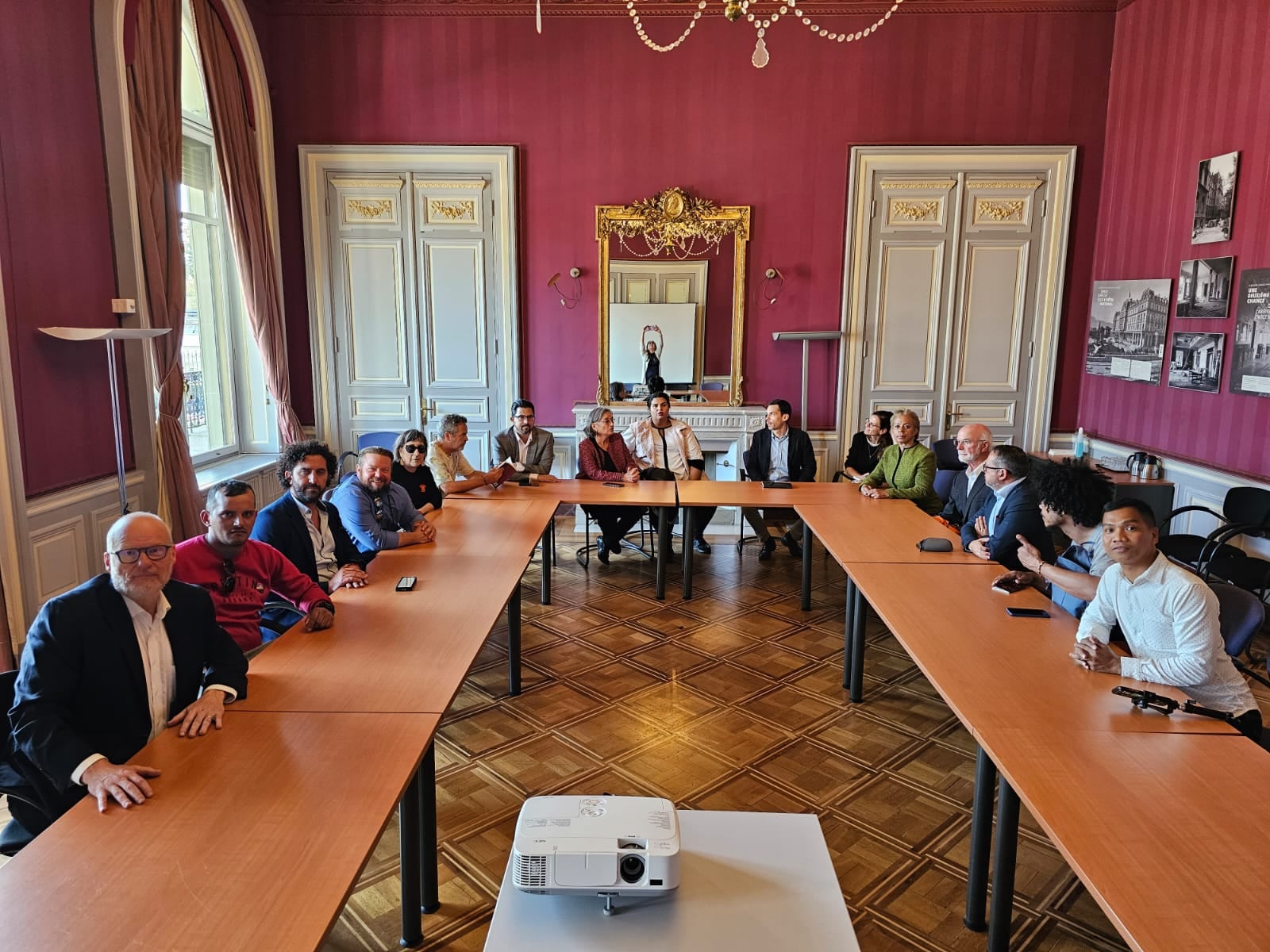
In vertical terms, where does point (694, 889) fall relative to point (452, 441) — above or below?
below

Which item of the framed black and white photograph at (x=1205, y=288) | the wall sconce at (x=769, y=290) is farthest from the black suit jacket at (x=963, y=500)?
the wall sconce at (x=769, y=290)

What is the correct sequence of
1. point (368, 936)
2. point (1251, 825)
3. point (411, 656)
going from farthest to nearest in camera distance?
point (411, 656), point (368, 936), point (1251, 825)

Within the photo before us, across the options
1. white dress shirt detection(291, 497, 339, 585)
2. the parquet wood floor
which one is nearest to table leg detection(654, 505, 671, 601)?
the parquet wood floor

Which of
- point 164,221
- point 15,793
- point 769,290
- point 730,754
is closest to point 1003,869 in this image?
point 730,754

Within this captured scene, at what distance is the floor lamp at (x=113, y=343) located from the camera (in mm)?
4199

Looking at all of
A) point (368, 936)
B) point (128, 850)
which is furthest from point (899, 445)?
point (128, 850)

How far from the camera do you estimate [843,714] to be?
3975mm

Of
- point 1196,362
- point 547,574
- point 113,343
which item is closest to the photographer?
point 113,343

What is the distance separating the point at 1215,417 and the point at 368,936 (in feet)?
18.1

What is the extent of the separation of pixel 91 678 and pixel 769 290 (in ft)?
19.2

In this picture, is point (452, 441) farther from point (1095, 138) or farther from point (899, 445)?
point (1095, 138)

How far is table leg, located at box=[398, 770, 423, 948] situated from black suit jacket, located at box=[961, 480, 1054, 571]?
8.93 feet

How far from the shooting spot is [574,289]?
7.18 metres

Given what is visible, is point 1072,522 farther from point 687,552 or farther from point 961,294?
point 961,294
